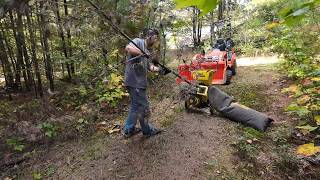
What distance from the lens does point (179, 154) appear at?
4.99 meters

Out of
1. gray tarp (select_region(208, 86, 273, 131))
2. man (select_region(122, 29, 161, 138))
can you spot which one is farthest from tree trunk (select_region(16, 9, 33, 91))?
gray tarp (select_region(208, 86, 273, 131))

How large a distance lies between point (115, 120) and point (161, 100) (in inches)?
58.2

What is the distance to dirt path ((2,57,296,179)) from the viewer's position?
181 inches

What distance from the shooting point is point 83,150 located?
5.43 metres

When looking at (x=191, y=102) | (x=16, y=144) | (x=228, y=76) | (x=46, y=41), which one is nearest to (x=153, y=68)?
(x=191, y=102)

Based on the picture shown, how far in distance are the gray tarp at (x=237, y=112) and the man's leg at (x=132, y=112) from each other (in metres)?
1.88

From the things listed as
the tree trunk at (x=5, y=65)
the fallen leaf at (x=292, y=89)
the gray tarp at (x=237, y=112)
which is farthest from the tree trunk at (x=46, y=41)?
the fallen leaf at (x=292, y=89)

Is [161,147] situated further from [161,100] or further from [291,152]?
[161,100]

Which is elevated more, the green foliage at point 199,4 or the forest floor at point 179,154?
the green foliage at point 199,4

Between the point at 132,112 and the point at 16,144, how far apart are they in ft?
7.00

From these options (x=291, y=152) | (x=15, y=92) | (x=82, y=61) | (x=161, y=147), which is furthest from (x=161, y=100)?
(x=15, y=92)

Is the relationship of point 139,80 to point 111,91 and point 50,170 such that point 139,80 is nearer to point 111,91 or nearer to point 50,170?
point 50,170

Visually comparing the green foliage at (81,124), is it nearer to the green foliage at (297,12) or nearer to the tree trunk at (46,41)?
the tree trunk at (46,41)

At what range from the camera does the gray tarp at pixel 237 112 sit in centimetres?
601
